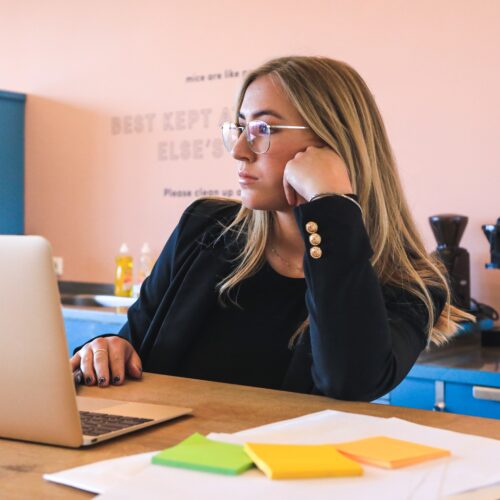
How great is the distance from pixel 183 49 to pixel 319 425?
2966 mm

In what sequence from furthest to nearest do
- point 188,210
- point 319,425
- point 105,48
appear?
point 105,48
point 188,210
point 319,425

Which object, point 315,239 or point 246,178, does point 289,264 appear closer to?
point 246,178

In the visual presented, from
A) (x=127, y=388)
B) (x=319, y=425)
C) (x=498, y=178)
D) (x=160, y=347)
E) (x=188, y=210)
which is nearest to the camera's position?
(x=319, y=425)

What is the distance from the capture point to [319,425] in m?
1.04

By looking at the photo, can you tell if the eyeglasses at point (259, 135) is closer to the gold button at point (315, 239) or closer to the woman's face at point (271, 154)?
the woman's face at point (271, 154)

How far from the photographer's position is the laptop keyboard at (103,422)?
3.34 ft

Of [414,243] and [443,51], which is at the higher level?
[443,51]

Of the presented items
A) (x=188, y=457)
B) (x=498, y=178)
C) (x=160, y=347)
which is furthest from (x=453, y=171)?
(x=188, y=457)

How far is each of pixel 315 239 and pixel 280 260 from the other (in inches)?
14.0

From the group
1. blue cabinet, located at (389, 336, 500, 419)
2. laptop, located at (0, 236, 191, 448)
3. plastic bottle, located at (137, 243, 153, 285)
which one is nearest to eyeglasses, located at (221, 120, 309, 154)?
laptop, located at (0, 236, 191, 448)

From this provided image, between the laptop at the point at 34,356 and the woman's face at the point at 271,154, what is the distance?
661 mm

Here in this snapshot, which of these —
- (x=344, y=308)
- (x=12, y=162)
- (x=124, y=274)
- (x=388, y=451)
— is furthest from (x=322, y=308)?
(x=12, y=162)

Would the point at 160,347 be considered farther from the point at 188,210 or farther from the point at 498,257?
the point at 498,257

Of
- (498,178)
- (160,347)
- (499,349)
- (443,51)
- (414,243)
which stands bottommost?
(499,349)
